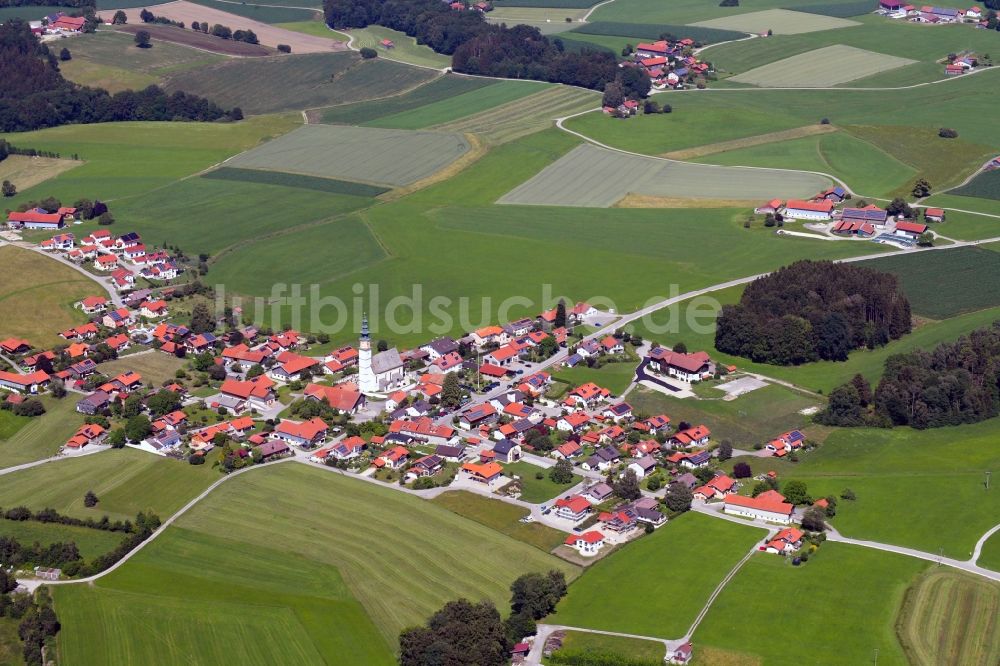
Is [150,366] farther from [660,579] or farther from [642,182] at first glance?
[642,182]

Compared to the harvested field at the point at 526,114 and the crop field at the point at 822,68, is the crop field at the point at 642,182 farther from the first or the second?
the crop field at the point at 822,68

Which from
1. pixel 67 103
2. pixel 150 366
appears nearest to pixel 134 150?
pixel 67 103

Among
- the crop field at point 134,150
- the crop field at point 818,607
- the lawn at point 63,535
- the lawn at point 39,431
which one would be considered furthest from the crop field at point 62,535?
the crop field at point 134,150

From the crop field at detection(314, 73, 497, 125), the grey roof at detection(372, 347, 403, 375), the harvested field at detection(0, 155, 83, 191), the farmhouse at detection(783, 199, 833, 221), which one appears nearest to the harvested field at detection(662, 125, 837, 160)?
the farmhouse at detection(783, 199, 833, 221)

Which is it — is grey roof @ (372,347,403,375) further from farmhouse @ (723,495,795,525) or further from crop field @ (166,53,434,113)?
crop field @ (166,53,434,113)

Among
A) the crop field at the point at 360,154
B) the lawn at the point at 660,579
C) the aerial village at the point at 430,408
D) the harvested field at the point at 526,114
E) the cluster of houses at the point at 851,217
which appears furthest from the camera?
the harvested field at the point at 526,114

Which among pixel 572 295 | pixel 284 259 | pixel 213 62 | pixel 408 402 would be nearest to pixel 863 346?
pixel 572 295
